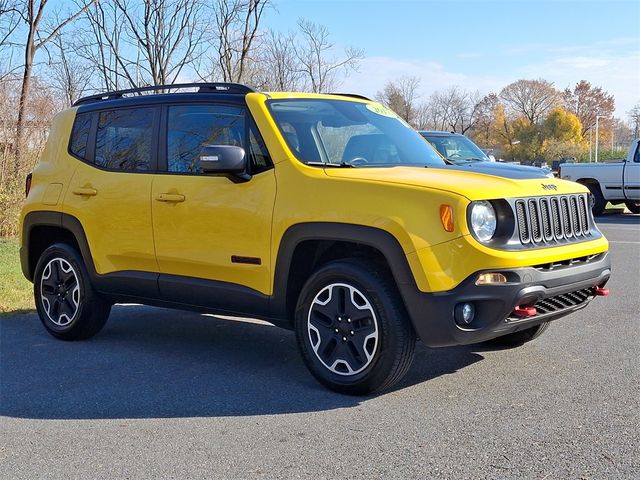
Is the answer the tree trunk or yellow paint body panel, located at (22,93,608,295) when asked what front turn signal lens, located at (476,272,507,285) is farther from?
the tree trunk

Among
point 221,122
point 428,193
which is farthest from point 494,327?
point 221,122

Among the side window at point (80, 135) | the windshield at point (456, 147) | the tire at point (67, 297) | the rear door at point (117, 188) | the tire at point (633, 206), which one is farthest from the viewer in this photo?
the tire at point (633, 206)

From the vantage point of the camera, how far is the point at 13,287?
8695mm

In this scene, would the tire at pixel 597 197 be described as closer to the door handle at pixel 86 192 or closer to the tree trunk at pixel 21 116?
the tree trunk at pixel 21 116

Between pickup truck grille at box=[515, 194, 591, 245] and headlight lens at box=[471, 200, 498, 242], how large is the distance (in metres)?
0.17

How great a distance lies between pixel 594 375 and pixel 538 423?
1117mm

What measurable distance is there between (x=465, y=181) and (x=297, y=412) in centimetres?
170

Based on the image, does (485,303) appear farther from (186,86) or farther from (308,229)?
(186,86)

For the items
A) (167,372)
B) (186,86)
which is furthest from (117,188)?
(167,372)

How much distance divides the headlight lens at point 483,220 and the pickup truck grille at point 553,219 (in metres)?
0.17

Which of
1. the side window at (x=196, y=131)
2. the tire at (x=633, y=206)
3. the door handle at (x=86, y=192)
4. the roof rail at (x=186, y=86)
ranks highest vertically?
the roof rail at (x=186, y=86)

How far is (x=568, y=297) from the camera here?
4.82 meters

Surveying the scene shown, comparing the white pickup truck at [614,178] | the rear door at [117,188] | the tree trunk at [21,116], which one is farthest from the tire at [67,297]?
the white pickup truck at [614,178]

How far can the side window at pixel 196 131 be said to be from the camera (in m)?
5.39
